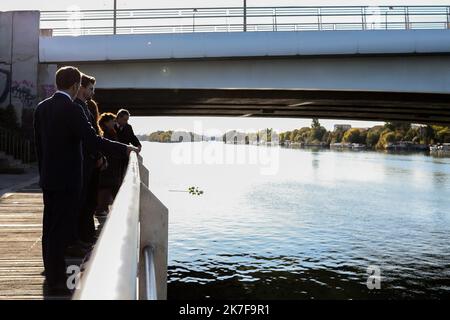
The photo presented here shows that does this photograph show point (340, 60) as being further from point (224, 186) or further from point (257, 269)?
point (224, 186)

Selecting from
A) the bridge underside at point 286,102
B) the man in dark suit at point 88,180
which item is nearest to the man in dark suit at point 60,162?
the man in dark suit at point 88,180

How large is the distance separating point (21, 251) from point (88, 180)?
1231 millimetres

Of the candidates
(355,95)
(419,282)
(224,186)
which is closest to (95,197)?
(419,282)

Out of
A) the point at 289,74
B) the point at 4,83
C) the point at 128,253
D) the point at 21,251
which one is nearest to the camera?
the point at 128,253

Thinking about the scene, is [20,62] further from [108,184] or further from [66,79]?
[66,79]

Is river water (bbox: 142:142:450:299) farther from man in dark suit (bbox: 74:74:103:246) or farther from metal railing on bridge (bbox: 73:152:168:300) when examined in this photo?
metal railing on bridge (bbox: 73:152:168:300)

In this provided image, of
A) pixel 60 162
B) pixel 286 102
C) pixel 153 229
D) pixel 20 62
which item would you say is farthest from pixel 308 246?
pixel 153 229

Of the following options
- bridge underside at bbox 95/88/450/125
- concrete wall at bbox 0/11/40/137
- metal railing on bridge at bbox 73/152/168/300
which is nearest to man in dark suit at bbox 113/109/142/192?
metal railing on bridge at bbox 73/152/168/300

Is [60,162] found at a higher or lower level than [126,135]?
lower

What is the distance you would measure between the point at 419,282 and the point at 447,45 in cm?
885

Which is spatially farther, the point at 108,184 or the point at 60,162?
the point at 108,184

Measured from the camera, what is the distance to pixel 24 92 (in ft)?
70.2

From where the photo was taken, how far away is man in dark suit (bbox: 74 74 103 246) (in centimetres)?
510

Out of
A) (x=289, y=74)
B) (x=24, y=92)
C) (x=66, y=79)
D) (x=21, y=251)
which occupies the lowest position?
(x=21, y=251)
